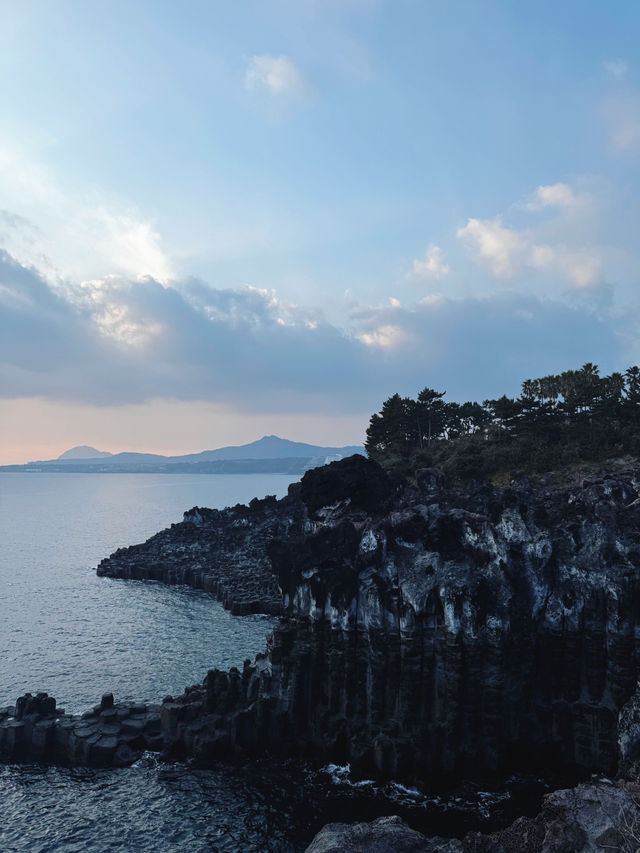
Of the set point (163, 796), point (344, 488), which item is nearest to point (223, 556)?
point (344, 488)

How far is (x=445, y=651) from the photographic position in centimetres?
3675

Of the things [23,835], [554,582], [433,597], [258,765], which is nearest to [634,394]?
[554,582]

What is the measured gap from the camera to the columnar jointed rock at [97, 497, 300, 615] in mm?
87312

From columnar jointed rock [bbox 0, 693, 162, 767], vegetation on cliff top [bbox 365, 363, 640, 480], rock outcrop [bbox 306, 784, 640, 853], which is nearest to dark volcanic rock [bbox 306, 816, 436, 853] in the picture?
rock outcrop [bbox 306, 784, 640, 853]

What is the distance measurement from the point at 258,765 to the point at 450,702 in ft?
46.1

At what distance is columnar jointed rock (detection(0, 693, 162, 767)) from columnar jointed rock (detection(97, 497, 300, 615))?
3734 cm

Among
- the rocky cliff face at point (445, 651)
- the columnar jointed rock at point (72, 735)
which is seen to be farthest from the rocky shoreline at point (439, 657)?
the columnar jointed rock at point (72, 735)

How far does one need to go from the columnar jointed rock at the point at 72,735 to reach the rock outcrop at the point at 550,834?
27636 millimetres

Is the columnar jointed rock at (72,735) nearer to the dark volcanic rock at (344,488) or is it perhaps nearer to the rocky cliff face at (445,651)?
the rocky cliff face at (445,651)

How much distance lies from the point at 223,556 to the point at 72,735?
68.8 m

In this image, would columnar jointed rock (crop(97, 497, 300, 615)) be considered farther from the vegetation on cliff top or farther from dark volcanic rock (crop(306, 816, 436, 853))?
dark volcanic rock (crop(306, 816, 436, 853))

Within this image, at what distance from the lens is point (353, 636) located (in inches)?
1563

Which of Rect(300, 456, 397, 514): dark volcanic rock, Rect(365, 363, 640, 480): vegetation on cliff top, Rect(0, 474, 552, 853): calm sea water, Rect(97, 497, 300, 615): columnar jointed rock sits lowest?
Rect(0, 474, 552, 853): calm sea water

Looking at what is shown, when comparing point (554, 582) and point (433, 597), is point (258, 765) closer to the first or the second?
point (433, 597)
